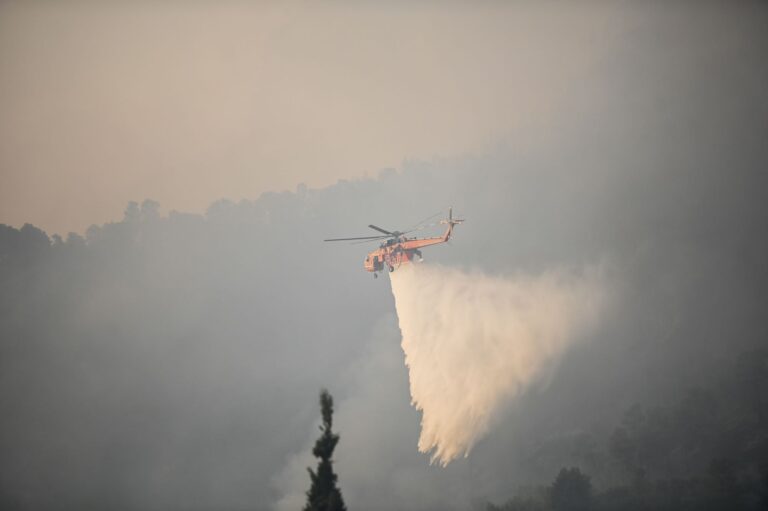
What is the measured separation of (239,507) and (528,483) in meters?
50.7

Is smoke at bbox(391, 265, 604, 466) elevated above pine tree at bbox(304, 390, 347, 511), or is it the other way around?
smoke at bbox(391, 265, 604, 466)

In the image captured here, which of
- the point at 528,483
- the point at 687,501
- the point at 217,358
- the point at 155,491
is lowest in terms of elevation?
the point at 687,501

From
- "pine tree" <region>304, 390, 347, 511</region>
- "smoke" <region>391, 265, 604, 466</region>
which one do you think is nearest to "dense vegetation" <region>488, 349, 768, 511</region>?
"smoke" <region>391, 265, 604, 466</region>

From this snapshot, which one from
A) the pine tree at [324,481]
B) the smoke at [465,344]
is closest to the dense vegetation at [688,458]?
the smoke at [465,344]

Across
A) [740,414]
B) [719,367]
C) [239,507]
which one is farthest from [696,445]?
[239,507]

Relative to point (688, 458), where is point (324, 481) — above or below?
below

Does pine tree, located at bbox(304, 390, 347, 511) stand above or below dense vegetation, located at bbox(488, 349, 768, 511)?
below

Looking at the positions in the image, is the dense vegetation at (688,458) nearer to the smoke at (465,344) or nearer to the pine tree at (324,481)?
the smoke at (465,344)

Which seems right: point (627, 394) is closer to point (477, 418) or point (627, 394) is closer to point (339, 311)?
point (477, 418)

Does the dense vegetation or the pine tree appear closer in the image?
the pine tree

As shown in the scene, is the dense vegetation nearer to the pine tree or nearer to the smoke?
the smoke

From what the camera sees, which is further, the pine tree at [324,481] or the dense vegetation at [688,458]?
the dense vegetation at [688,458]

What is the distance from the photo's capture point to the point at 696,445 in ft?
446

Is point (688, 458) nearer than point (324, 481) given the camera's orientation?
No
